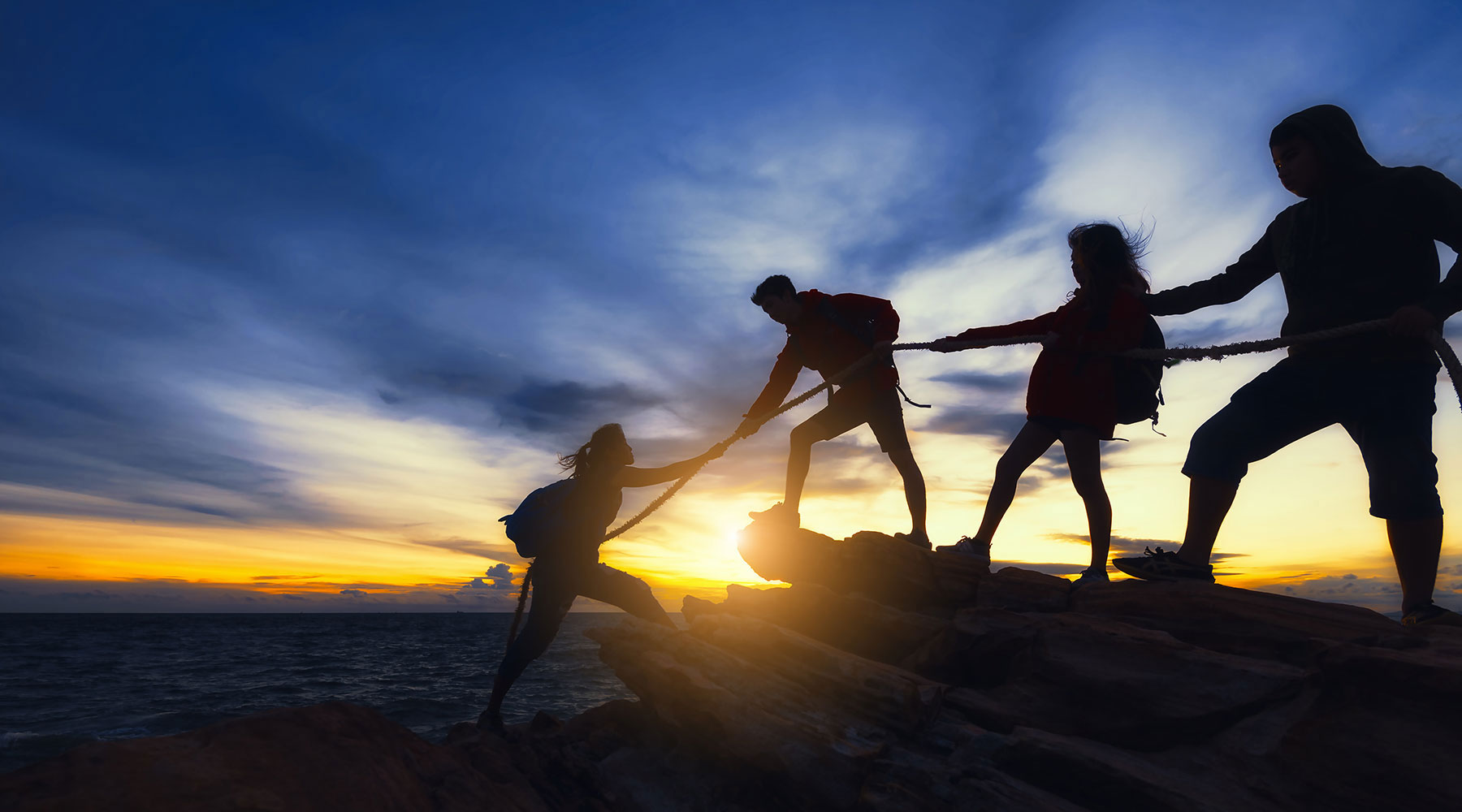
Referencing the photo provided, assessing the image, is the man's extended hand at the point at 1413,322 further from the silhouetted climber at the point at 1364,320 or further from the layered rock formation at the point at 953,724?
the layered rock formation at the point at 953,724

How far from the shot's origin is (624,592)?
7.21 meters

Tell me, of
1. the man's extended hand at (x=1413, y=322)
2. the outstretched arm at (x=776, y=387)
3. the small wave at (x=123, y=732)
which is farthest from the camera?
the small wave at (x=123, y=732)

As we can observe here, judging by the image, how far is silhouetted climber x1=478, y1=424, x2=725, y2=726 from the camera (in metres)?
6.82

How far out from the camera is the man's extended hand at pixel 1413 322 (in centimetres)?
392

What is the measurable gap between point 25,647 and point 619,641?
79154 millimetres

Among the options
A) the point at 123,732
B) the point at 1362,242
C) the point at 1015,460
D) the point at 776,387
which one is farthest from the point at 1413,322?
the point at 123,732

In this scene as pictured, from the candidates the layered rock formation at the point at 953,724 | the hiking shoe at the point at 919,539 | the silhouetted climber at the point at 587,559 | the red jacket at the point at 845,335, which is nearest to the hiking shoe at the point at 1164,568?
the layered rock formation at the point at 953,724

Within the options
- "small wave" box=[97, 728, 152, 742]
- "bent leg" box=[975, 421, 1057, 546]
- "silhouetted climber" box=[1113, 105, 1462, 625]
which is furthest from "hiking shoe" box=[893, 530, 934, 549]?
"small wave" box=[97, 728, 152, 742]

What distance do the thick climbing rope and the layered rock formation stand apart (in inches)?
73.3

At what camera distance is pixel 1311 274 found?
462 cm

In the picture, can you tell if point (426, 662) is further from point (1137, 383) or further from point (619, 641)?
point (1137, 383)

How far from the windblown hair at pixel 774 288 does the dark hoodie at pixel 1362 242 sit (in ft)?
14.9

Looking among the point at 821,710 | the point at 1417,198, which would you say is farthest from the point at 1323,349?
the point at 821,710

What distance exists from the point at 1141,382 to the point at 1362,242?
1.89m
